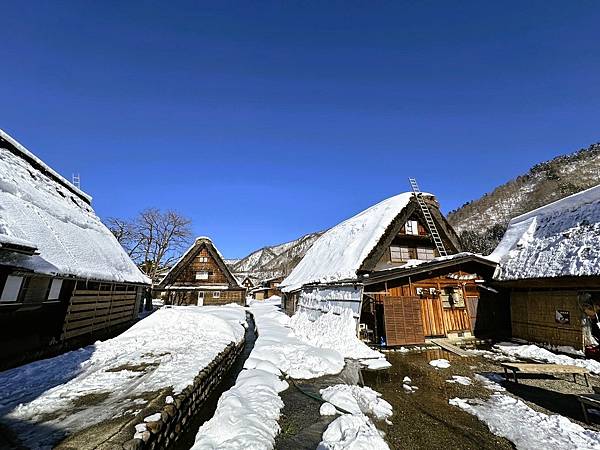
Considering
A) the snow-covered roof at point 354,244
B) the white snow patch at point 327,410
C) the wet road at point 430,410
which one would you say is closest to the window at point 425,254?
the snow-covered roof at point 354,244

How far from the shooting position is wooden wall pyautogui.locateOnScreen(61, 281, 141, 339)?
8.89m

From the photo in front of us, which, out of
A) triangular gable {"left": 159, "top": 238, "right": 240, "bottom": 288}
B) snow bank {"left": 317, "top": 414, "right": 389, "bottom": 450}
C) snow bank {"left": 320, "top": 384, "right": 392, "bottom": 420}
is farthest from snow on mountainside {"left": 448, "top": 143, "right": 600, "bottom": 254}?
snow bank {"left": 317, "top": 414, "right": 389, "bottom": 450}

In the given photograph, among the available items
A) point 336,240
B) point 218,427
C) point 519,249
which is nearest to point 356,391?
point 218,427

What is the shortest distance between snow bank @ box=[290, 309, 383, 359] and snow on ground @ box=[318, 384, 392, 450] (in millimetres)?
3801

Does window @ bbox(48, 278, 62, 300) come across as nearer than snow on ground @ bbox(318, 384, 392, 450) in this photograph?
No

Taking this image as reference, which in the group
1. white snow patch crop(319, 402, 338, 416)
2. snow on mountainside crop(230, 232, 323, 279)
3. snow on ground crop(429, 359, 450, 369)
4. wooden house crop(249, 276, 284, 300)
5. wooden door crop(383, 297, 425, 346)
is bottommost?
white snow patch crop(319, 402, 338, 416)

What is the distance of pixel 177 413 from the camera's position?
497cm

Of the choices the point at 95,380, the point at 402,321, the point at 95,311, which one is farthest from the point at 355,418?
the point at 95,311

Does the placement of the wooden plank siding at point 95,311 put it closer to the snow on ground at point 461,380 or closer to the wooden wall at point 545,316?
the snow on ground at point 461,380

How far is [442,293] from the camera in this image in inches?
532

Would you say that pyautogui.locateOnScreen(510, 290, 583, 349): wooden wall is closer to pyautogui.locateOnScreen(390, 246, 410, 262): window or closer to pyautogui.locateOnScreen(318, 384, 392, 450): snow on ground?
pyautogui.locateOnScreen(390, 246, 410, 262): window

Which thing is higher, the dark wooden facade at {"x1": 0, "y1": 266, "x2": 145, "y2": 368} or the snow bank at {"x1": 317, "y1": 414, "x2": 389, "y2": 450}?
the dark wooden facade at {"x1": 0, "y1": 266, "x2": 145, "y2": 368}

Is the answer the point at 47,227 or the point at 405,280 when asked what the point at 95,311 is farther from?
the point at 405,280

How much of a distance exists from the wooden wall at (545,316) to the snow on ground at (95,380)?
1259 cm
